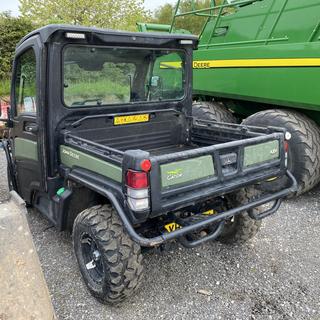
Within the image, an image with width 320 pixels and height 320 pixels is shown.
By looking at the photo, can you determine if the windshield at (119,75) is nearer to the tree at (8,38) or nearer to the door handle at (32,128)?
the door handle at (32,128)

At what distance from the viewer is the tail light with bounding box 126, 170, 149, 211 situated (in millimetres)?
2240

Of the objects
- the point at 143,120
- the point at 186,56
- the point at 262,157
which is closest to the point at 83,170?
the point at 143,120

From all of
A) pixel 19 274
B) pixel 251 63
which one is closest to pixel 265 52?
pixel 251 63

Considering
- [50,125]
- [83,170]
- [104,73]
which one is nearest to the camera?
[83,170]

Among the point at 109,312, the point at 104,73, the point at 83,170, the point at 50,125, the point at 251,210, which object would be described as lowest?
the point at 109,312

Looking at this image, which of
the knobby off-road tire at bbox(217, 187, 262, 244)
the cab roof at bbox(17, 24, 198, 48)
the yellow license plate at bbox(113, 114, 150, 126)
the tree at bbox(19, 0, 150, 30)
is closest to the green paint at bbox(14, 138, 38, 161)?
the yellow license plate at bbox(113, 114, 150, 126)

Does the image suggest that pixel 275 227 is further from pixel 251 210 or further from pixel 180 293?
pixel 180 293

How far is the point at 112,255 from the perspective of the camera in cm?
253

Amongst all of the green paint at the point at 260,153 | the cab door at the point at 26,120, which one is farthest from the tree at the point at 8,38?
the green paint at the point at 260,153

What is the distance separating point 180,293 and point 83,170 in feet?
3.97

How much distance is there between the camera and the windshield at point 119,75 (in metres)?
3.15

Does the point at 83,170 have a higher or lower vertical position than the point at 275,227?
higher

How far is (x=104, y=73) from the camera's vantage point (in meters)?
3.41

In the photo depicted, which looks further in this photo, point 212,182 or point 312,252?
point 312,252
